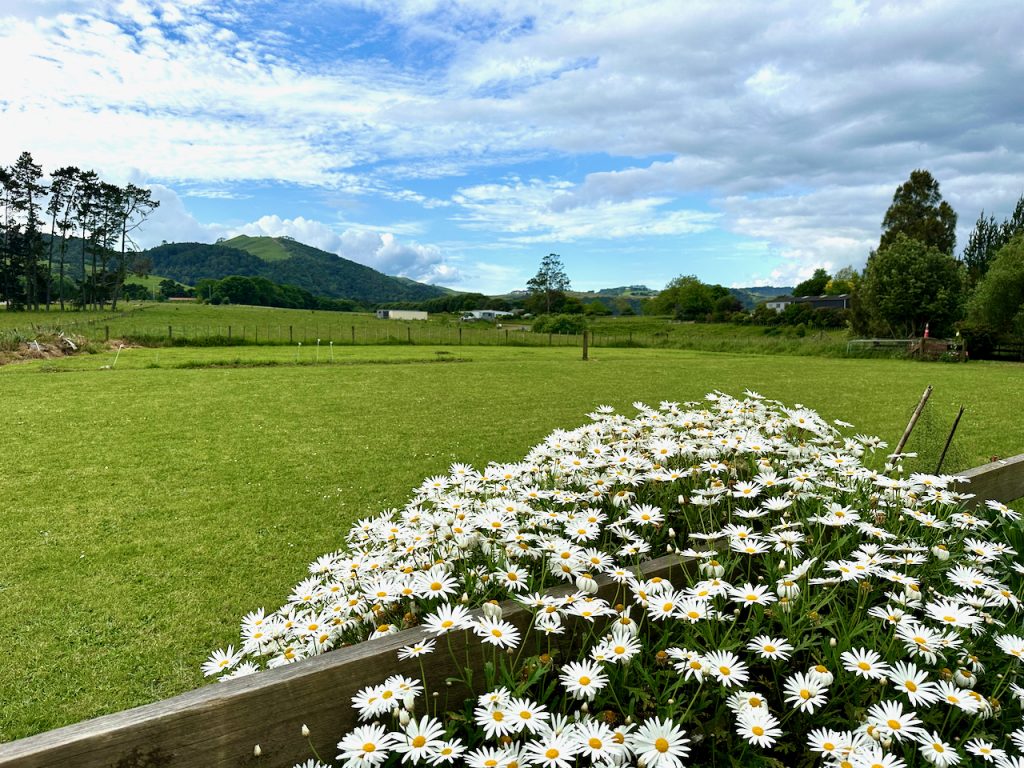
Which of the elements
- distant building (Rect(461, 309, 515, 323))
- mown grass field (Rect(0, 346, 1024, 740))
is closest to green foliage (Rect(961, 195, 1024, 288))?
mown grass field (Rect(0, 346, 1024, 740))

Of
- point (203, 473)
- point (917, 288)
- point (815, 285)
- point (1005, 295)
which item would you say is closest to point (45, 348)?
point (203, 473)

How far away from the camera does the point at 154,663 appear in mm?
3297

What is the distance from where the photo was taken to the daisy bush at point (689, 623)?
1.42 m

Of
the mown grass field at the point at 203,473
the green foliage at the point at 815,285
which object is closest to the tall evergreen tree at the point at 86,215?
the mown grass field at the point at 203,473

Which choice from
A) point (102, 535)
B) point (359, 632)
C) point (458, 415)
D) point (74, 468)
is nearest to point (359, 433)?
point (458, 415)

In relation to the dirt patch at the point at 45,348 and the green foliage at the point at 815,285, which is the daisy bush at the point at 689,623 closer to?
the dirt patch at the point at 45,348

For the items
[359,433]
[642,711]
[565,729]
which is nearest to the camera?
[565,729]

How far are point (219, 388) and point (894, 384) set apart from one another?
17.7m

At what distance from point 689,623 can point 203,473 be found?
6.73 m

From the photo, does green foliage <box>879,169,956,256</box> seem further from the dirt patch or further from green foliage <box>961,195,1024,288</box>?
the dirt patch

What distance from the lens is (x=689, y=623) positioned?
1750 mm

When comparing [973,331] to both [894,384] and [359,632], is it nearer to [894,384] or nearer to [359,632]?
[894,384]

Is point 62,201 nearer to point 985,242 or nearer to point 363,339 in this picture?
point 363,339

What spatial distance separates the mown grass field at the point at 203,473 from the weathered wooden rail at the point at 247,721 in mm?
2032
